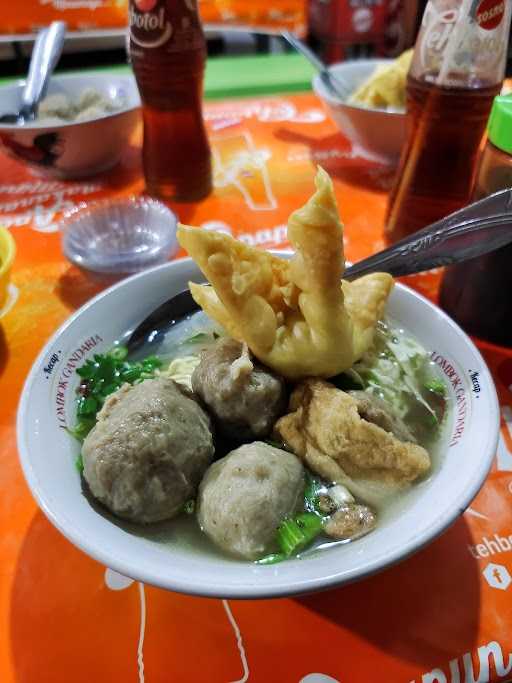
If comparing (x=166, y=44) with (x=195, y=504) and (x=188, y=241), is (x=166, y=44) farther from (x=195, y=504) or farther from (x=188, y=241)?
(x=195, y=504)

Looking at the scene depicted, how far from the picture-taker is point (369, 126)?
→ 1.87m

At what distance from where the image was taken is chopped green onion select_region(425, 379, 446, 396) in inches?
40.8

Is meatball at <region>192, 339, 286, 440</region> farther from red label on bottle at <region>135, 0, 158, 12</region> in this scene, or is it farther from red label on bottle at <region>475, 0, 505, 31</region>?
red label on bottle at <region>135, 0, 158, 12</region>

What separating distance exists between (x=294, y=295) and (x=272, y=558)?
471mm

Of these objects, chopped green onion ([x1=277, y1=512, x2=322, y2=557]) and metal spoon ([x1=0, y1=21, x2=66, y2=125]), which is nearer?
chopped green onion ([x1=277, y1=512, x2=322, y2=557])

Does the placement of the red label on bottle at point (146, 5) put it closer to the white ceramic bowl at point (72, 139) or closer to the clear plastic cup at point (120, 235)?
the white ceramic bowl at point (72, 139)

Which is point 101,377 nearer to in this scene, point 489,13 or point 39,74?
point 489,13

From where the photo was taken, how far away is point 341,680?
29.2 inches

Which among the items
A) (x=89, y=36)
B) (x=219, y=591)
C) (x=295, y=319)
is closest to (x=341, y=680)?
(x=219, y=591)

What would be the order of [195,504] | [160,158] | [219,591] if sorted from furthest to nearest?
[160,158], [195,504], [219,591]

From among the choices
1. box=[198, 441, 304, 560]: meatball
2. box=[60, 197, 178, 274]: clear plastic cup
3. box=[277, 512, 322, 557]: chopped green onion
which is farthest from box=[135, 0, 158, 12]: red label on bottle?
box=[277, 512, 322, 557]: chopped green onion

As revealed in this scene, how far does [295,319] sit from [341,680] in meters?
0.57

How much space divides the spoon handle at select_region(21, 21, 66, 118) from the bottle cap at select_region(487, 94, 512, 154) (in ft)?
5.50

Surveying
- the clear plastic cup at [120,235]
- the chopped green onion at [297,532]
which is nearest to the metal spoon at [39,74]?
the clear plastic cup at [120,235]
